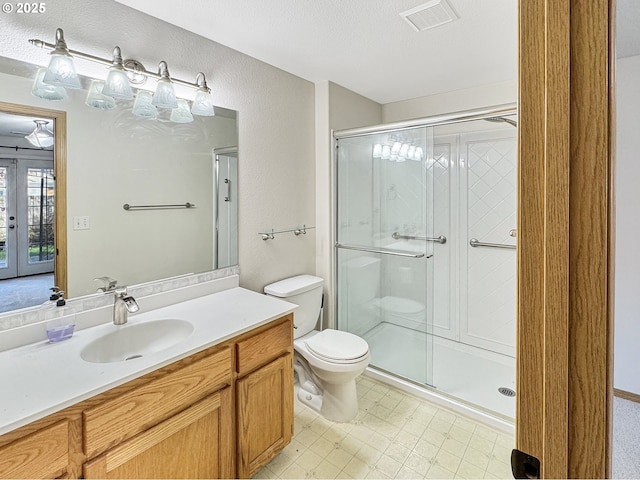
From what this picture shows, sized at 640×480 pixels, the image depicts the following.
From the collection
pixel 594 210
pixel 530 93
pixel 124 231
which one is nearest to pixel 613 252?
pixel 594 210

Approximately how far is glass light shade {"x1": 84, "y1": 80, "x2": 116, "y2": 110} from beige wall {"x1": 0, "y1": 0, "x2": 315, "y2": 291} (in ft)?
0.16

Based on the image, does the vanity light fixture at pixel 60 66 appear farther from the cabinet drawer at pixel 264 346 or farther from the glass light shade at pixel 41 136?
the cabinet drawer at pixel 264 346

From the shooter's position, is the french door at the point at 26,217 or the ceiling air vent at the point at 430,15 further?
the ceiling air vent at the point at 430,15

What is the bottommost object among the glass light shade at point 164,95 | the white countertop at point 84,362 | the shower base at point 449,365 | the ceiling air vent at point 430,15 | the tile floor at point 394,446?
the tile floor at point 394,446

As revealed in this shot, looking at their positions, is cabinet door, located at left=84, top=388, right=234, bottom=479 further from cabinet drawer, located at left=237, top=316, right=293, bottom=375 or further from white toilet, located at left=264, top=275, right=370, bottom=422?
white toilet, located at left=264, top=275, right=370, bottom=422

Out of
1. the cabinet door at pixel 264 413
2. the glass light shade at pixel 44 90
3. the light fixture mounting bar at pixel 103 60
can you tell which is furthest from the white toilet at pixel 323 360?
the glass light shade at pixel 44 90

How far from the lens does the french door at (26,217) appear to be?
52.6 inches

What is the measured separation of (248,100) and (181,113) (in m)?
0.50

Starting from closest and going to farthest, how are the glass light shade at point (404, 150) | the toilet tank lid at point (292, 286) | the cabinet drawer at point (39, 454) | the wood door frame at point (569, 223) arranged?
1. the wood door frame at point (569, 223)
2. the cabinet drawer at point (39, 454)
3. the toilet tank lid at point (292, 286)
4. the glass light shade at point (404, 150)

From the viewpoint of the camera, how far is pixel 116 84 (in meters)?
1.49

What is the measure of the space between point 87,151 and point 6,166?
0.94 feet

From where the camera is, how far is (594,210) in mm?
445

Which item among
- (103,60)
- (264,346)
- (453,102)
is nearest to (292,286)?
(264,346)

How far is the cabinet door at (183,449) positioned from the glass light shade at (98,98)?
1.37 meters
